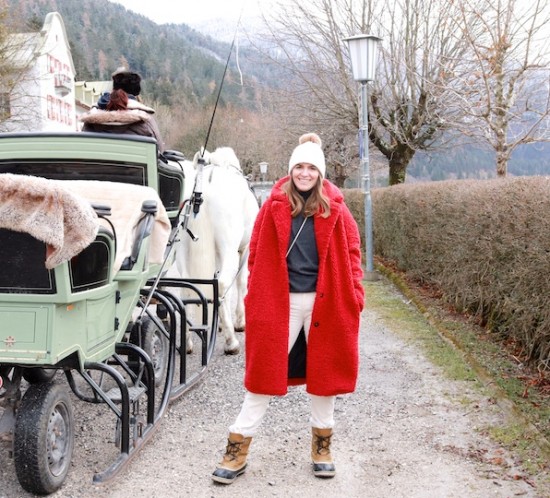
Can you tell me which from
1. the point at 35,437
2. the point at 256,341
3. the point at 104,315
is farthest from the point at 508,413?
the point at 35,437

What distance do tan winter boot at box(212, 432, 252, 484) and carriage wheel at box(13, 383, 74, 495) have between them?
2.74 ft

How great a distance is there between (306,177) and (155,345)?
8.01ft

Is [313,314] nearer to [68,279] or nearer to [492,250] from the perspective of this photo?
[68,279]

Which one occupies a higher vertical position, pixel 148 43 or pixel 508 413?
pixel 148 43

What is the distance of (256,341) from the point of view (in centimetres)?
386

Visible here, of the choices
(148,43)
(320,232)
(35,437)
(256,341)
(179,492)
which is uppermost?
(148,43)

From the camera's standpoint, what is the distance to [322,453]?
405 centimetres

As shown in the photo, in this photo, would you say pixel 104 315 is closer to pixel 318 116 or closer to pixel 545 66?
pixel 545 66

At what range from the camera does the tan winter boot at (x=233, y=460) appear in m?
3.93

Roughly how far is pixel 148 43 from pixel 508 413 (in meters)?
118

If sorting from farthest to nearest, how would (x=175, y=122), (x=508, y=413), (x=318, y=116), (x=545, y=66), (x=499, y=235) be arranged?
(x=175, y=122)
(x=318, y=116)
(x=545, y=66)
(x=499, y=235)
(x=508, y=413)

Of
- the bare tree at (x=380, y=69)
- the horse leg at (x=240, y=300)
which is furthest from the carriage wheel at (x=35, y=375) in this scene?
the bare tree at (x=380, y=69)

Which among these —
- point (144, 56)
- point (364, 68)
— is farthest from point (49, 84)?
point (144, 56)

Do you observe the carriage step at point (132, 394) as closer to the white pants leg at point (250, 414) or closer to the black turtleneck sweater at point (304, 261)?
the white pants leg at point (250, 414)
